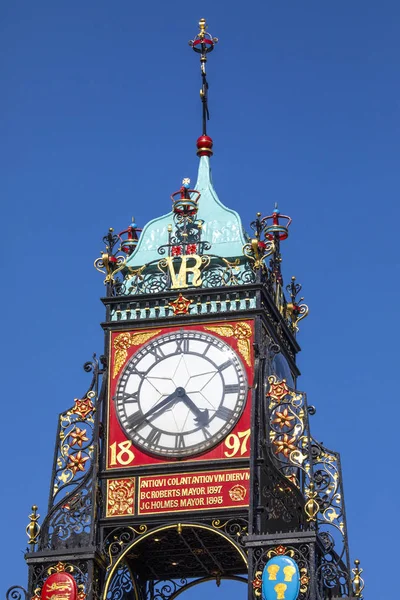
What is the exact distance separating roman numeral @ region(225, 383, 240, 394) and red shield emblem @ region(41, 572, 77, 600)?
10.2 feet

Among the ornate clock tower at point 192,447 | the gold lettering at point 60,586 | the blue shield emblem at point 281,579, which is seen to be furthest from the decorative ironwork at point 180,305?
the gold lettering at point 60,586

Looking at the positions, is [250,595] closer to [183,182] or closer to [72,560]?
[72,560]

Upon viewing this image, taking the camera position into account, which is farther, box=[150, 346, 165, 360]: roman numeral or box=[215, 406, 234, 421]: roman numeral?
box=[150, 346, 165, 360]: roman numeral

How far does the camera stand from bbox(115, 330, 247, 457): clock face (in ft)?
101

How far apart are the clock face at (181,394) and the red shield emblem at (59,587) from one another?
1973 millimetres

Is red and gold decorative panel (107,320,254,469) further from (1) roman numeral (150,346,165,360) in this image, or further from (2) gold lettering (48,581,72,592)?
(2) gold lettering (48,581,72,592)

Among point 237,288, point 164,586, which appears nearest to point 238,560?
point 164,586

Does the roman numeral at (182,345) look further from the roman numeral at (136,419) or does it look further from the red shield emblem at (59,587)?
the red shield emblem at (59,587)

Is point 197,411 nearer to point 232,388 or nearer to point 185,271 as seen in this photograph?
point 232,388

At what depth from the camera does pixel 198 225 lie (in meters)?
32.2

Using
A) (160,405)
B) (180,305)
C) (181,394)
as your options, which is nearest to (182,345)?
(180,305)

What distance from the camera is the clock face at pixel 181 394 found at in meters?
30.8

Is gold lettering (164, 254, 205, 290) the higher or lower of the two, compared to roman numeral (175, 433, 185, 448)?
higher

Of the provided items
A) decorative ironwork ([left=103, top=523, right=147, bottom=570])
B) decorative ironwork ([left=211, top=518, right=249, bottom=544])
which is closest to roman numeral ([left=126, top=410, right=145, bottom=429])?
decorative ironwork ([left=103, top=523, right=147, bottom=570])
